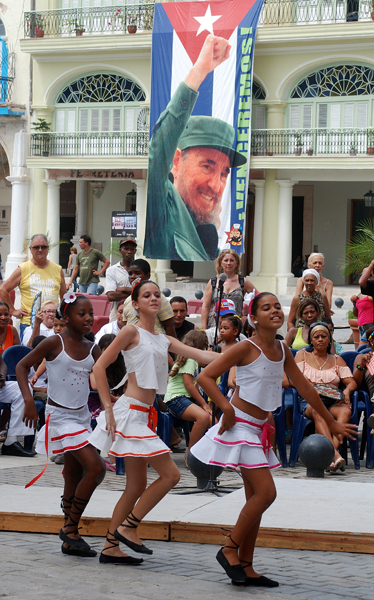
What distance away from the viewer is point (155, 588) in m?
4.74

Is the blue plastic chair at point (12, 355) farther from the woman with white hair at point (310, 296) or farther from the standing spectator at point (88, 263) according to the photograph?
the standing spectator at point (88, 263)

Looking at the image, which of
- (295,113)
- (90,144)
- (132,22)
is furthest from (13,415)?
(132,22)

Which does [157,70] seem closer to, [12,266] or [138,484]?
[12,266]

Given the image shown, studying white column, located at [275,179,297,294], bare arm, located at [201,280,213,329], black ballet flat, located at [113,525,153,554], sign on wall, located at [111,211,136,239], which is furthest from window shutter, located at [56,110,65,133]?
black ballet flat, located at [113,525,153,554]

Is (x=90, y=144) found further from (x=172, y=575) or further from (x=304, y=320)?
(x=172, y=575)

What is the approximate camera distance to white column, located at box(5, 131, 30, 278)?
105 feet

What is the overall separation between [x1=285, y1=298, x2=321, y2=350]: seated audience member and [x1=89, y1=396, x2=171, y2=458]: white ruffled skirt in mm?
4301

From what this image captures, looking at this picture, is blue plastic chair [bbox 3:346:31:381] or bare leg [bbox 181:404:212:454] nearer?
bare leg [bbox 181:404:212:454]

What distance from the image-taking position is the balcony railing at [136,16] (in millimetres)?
28062

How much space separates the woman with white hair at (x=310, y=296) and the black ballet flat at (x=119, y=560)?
16.0 feet

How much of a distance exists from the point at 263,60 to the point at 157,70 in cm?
334

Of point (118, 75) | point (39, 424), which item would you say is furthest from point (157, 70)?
point (39, 424)

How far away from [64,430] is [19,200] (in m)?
28.0

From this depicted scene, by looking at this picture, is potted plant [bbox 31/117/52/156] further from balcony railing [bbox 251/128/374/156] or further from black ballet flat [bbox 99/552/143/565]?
black ballet flat [bbox 99/552/143/565]
